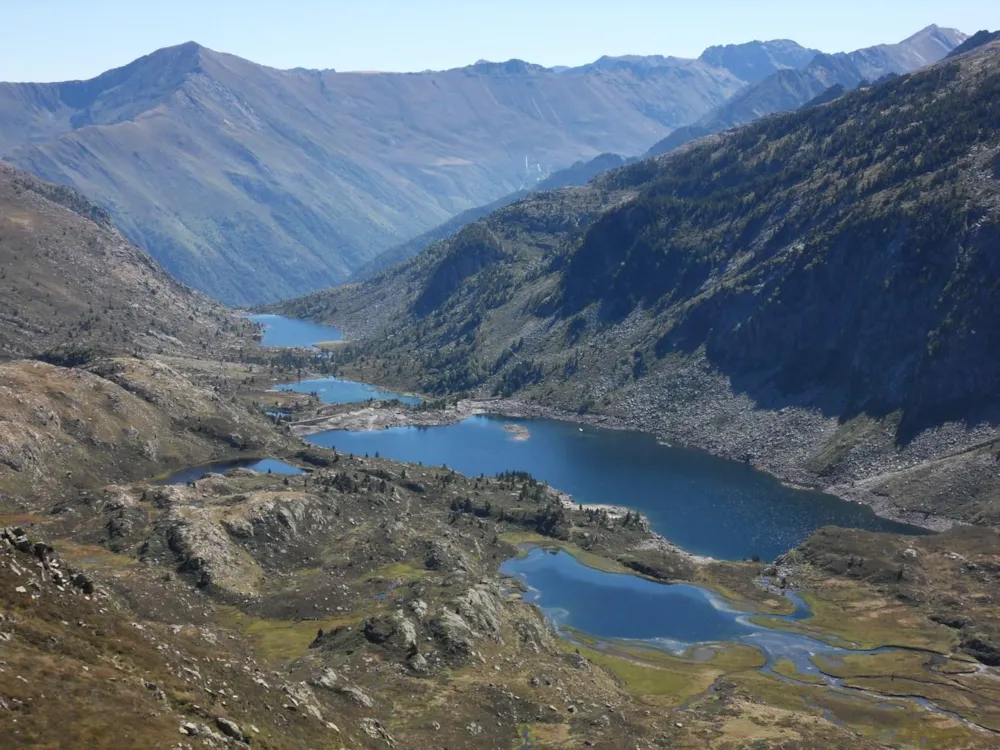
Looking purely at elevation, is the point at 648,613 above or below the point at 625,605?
above

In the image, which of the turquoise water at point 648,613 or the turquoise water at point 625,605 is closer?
the turquoise water at point 648,613

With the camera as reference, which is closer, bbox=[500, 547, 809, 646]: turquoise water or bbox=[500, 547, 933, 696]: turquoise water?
bbox=[500, 547, 933, 696]: turquoise water

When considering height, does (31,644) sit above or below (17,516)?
above

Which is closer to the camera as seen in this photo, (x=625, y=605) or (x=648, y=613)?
(x=648, y=613)

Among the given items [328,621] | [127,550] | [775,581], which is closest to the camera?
[328,621]

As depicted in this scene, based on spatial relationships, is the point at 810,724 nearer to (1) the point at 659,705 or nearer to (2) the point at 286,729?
(1) the point at 659,705

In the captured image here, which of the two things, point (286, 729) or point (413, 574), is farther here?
point (413, 574)

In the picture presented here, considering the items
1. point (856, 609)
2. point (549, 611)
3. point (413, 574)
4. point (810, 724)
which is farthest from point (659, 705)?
point (856, 609)

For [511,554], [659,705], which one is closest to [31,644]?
[659,705]

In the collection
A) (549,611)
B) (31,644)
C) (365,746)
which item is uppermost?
(31,644)

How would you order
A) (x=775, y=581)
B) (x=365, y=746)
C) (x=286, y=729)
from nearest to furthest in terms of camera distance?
(x=286, y=729) < (x=365, y=746) < (x=775, y=581)
